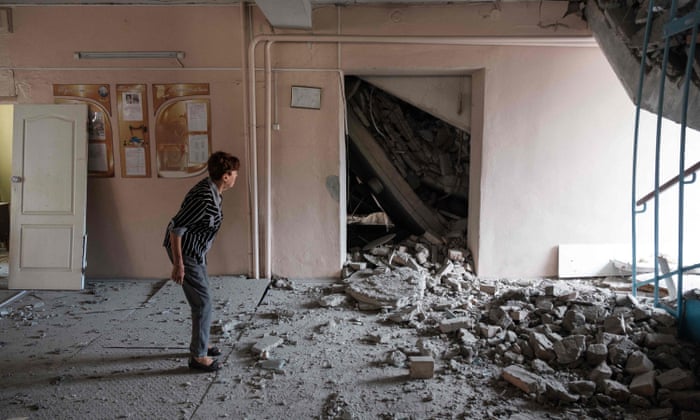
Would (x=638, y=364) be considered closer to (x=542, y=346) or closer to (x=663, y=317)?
(x=542, y=346)

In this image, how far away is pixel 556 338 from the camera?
10.2 feet

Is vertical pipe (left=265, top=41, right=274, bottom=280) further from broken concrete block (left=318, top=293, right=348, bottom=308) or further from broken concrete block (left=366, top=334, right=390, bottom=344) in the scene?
broken concrete block (left=366, top=334, right=390, bottom=344)

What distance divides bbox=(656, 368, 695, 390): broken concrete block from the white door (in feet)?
16.4

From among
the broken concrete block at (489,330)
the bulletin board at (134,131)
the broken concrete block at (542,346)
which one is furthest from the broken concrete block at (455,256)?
the bulletin board at (134,131)

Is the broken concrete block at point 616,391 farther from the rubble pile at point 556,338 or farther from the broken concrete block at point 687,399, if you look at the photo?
the broken concrete block at point 687,399

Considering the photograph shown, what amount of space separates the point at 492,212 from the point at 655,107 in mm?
1773

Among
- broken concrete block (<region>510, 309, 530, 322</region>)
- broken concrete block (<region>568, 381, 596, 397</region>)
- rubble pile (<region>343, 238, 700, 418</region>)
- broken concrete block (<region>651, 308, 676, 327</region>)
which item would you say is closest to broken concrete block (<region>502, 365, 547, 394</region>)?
rubble pile (<region>343, 238, 700, 418</region>)

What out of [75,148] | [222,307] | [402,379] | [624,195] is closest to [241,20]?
[75,148]

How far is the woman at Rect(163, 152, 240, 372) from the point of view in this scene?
2.75 meters

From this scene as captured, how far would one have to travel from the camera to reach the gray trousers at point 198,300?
111 inches

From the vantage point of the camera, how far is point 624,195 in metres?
4.74

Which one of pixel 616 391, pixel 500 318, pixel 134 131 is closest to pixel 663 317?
pixel 616 391

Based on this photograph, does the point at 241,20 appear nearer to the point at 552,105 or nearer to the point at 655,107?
the point at 552,105

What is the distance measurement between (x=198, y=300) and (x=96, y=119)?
9.58 feet
